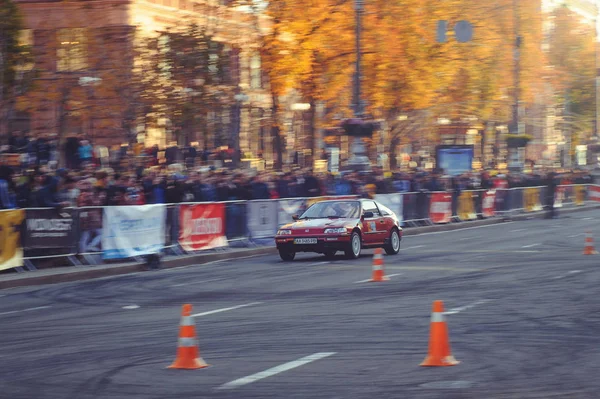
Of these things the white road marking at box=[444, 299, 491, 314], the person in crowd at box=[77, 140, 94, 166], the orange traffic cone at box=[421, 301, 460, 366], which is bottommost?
the white road marking at box=[444, 299, 491, 314]

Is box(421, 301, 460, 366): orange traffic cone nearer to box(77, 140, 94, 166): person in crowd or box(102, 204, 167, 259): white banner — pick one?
box(102, 204, 167, 259): white banner

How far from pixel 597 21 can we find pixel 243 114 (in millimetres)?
76865

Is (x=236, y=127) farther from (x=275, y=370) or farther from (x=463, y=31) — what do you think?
(x=275, y=370)

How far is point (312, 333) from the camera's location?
12617 millimetres

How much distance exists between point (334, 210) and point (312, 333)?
14.0m

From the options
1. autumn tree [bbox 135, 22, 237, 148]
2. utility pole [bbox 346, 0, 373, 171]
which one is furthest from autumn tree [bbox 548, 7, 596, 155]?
autumn tree [bbox 135, 22, 237, 148]

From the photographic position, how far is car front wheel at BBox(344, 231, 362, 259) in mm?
25500

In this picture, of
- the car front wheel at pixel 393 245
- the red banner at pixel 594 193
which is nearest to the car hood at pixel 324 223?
the car front wheel at pixel 393 245

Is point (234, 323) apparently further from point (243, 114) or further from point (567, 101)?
point (567, 101)

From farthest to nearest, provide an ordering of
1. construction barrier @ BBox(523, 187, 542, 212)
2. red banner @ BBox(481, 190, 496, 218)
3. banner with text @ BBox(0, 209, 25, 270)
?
construction barrier @ BBox(523, 187, 542, 212) < red banner @ BBox(481, 190, 496, 218) < banner with text @ BBox(0, 209, 25, 270)

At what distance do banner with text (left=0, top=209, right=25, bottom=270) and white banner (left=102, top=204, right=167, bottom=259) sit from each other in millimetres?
2372

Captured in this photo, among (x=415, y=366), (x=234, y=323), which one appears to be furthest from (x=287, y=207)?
(x=415, y=366)

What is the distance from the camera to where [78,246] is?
2302 centimetres

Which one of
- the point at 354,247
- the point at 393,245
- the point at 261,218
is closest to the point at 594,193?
the point at 261,218
